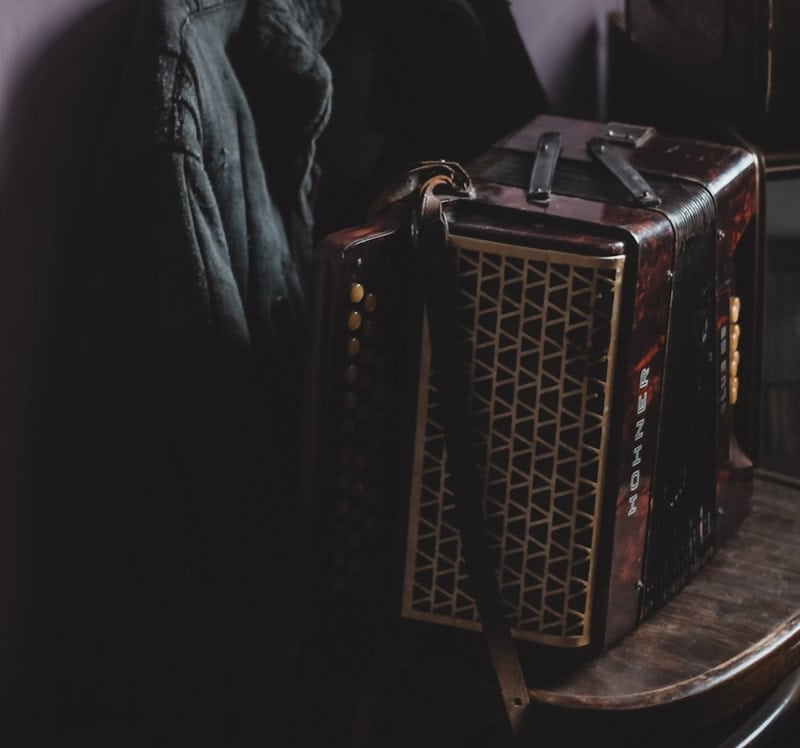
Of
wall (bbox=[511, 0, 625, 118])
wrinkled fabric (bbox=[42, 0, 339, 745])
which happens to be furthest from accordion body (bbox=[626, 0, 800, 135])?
wrinkled fabric (bbox=[42, 0, 339, 745])

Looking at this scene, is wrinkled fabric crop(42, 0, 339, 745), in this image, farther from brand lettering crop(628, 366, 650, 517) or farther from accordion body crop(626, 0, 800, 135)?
accordion body crop(626, 0, 800, 135)

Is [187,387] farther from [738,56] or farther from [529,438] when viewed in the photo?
[738,56]

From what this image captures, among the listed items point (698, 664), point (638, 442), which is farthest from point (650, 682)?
point (638, 442)

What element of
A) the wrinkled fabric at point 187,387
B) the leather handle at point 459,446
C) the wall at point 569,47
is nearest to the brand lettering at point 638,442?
the leather handle at point 459,446

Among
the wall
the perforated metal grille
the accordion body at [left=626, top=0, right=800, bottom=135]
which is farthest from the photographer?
the wall

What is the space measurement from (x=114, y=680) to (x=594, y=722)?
504 millimetres

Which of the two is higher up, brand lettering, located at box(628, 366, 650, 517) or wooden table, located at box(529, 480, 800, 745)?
brand lettering, located at box(628, 366, 650, 517)

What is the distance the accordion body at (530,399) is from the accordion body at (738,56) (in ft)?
1.13

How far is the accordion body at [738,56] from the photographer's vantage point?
4.80 ft

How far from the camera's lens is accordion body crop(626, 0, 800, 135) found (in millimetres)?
1463

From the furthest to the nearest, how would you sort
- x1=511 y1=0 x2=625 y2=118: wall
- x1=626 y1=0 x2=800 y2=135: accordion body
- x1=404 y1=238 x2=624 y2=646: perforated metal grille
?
x1=511 y1=0 x2=625 y2=118: wall
x1=626 y1=0 x2=800 y2=135: accordion body
x1=404 y1=238 x2=624 y2=646: perforated metal grille

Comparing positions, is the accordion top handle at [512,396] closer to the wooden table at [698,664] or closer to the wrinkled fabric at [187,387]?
the wooden table at [698,664]

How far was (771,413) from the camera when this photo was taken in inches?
66.7

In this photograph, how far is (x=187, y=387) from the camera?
3.78 ft
